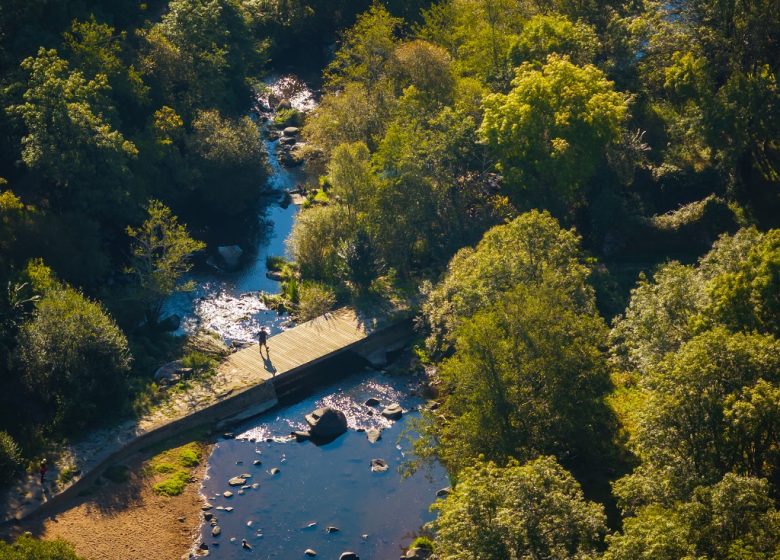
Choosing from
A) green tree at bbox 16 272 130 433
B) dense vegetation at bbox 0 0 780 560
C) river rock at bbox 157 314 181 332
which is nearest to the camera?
dense vegetation at bbox 0 0 780 560

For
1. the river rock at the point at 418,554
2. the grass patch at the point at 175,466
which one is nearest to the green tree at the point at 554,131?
the grass patch at the point at 175,466

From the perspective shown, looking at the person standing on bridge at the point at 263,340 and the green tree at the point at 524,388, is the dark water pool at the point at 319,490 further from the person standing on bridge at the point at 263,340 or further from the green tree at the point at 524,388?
the green tree at the point at 524,388

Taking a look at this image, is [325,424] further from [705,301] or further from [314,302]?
[705,301]

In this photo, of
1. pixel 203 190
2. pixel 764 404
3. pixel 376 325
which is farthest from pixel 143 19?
pixel 764 404

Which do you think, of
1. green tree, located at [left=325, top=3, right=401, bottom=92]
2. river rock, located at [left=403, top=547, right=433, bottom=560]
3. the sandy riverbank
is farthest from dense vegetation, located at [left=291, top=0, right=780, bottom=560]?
the sandy riverbank

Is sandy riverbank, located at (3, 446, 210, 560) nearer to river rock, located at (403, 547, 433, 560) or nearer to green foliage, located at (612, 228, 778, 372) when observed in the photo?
river rock, located at (403, 547, 433, 560)

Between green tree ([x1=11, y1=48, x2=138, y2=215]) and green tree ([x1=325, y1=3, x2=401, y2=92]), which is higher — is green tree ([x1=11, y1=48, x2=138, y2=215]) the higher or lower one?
the lower one
